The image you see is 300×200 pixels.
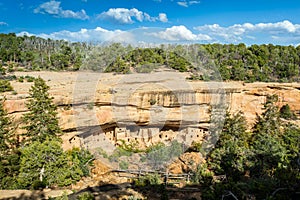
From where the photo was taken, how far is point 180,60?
2112 centimetres

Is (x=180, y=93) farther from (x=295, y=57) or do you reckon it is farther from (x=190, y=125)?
(x=295, y=57)

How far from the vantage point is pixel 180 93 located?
65.4 feet

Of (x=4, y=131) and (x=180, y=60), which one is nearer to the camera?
(x=4, y=131)

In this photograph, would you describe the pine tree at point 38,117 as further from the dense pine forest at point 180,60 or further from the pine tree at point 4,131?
the dense pine forest at point 180,60

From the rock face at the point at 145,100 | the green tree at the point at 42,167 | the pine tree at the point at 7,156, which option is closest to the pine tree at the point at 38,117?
the pine tree at the point at 7,156

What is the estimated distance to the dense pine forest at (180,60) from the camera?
2069 centimetres

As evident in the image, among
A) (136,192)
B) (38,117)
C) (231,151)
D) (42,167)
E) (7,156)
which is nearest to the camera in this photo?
(136,192)

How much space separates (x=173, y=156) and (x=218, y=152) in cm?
359

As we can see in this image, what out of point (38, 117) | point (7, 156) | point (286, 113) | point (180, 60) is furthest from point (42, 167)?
point (286, 113)

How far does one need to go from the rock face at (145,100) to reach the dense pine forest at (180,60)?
54.4 inches

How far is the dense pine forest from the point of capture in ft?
67.9

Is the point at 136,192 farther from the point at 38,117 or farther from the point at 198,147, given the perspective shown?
the point at 198,147

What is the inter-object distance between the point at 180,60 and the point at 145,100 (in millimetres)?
4522

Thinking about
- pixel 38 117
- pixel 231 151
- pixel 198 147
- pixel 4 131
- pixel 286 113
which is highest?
pixel 38 117
